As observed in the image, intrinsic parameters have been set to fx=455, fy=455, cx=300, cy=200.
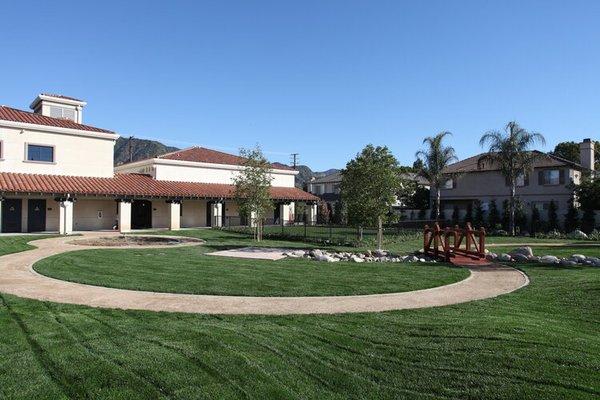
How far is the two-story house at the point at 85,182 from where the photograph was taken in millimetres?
29125

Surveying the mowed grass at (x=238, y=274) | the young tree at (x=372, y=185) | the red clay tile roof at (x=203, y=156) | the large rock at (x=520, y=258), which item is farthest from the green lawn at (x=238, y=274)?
the red clay tile roof at (x=203, y=156)

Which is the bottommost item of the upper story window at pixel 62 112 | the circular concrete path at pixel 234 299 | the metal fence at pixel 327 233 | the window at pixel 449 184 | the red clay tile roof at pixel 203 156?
the circular concrete path at pixel 234 299

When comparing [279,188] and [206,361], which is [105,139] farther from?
[206,361]

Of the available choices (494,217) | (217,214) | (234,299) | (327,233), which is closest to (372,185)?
(327,233)

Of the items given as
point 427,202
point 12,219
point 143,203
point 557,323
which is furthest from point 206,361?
point 427,202

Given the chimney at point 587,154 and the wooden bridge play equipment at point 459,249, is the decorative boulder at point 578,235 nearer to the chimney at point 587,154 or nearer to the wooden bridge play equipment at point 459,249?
the chimney at point 587,154

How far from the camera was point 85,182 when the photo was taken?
31.3 m

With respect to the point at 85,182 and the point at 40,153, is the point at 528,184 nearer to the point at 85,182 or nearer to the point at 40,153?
the point at 85,182

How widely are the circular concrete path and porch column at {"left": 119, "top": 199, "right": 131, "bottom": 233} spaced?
20565mm

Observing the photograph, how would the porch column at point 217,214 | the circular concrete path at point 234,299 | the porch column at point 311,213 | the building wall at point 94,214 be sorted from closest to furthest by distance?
the circular concrete path at point 234,299
the building wall at point 94,214
the porch column at point 217,214
the porch column at point 311,213

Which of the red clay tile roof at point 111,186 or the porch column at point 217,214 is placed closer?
the red clay tile roof at point 111,186

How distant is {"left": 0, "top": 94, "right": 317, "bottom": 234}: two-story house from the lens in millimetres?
29125

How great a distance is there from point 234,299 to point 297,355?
3.76 metres

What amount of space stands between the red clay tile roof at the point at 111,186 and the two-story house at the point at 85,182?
0.17 feet
